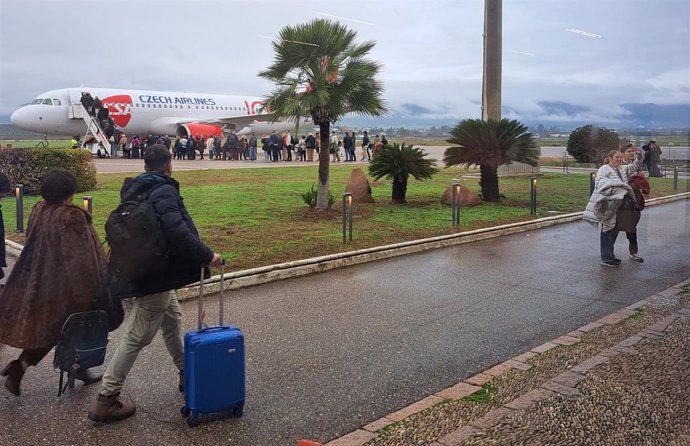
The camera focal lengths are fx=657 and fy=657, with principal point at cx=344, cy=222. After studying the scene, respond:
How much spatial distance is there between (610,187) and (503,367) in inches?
202

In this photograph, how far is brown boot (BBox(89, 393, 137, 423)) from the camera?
433 cm

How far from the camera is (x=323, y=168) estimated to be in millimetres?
13984

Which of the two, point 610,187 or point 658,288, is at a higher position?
point 610,187

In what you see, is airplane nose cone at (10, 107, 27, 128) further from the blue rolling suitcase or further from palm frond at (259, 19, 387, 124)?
the blue rolling suitcase

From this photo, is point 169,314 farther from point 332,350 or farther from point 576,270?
point 576,270

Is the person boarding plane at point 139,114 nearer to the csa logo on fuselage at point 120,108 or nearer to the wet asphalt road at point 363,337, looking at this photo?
the csa logo on fuselage at point 120,108

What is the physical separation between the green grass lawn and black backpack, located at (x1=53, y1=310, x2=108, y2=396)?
14.3 feet

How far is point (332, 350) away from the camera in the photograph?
19.4 feet

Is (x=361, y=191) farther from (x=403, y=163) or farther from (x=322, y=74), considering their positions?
(x=322, y=74)

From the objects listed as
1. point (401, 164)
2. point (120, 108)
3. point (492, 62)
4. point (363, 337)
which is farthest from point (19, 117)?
point (363, 337)

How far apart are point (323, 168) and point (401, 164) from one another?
270 cm

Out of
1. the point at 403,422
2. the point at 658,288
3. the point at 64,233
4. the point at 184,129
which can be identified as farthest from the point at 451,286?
the point at 184,129

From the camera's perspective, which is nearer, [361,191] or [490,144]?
[490,144]

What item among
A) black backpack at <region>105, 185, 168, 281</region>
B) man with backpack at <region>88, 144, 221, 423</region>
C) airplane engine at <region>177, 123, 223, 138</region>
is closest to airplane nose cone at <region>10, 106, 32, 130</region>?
airplane engine at <region>177, 123, 223, 138</region>
